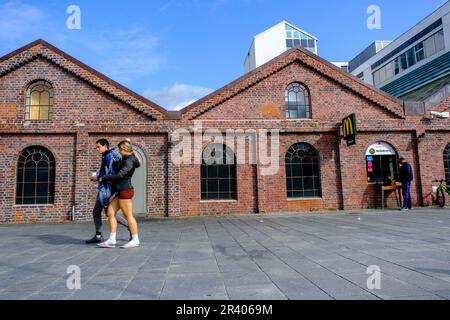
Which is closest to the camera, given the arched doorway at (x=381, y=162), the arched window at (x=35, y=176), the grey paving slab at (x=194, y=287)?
the grey paving slab at (x=194, y=287)

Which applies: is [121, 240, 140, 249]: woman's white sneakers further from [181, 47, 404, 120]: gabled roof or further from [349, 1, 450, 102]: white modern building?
[349, 1, 450, 102]: white modern building

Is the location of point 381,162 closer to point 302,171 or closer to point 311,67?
point 302,171

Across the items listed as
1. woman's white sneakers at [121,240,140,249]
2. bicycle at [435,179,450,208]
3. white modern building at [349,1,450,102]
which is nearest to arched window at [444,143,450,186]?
bicycle at [435,179,450,208]

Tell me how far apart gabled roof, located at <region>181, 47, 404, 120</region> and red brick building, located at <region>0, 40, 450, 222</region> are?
0.15 ft

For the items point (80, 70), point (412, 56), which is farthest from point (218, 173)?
point (412, 56)

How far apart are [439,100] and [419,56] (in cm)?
2369

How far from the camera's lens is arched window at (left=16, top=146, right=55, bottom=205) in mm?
11023

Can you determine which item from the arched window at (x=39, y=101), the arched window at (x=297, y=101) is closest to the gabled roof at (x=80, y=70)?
the arched window at (x=39, y=101)

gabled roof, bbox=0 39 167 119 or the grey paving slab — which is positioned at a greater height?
gabled roof, bbox=0 39 167 119

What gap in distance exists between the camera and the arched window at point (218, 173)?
11.7 meters

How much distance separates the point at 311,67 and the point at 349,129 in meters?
3.24

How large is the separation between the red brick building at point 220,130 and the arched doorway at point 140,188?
56 millimetres

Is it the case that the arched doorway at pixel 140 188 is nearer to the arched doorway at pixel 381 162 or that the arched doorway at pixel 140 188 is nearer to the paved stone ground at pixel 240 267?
the paved stone ground at pixel 240 267
